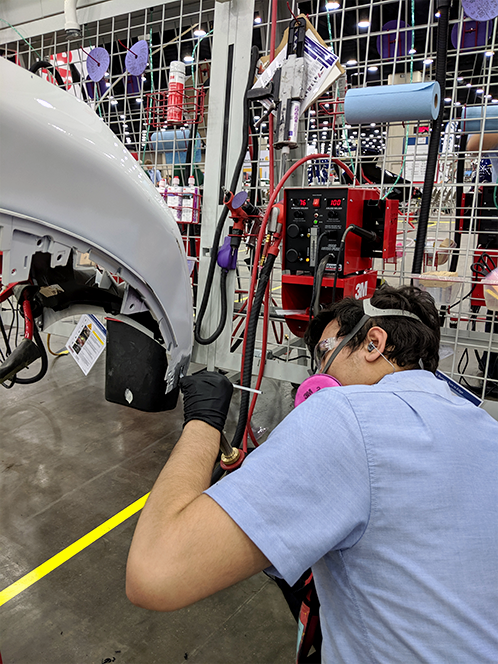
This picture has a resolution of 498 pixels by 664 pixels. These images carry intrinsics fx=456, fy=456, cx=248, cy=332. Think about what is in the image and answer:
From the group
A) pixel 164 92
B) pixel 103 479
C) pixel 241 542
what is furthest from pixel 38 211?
pixel 164 92

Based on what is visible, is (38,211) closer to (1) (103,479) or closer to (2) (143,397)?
(2) (143,397)

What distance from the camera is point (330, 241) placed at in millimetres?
1995

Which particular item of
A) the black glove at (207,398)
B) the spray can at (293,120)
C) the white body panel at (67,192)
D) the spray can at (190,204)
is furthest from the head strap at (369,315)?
the spray can at (190,204)

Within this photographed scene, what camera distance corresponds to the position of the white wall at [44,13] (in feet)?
9.41

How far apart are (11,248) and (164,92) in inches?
96.0

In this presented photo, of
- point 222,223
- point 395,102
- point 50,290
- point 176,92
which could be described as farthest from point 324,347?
point 176,92

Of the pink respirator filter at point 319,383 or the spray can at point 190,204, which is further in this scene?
the spray can at point 190,204

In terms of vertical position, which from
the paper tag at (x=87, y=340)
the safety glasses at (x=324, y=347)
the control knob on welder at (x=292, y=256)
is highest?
the control knob on welder at (x=292, y=256)

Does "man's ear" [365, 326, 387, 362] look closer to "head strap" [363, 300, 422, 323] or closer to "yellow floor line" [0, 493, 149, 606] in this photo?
"head strap" [363, 300, 422, 323]

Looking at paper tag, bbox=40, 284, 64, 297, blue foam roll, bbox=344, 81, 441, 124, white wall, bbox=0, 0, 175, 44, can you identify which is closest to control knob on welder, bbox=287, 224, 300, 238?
blue foam roll, bbox=344, 81, 441, 124

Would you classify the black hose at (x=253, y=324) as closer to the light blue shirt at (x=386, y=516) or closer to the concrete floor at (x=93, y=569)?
the concrete floor at (x=93, y=569)

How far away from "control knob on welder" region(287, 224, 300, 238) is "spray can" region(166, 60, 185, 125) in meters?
1.36

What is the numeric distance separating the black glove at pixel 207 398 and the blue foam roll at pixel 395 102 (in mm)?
1286

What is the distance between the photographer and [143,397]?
230 centimetres
